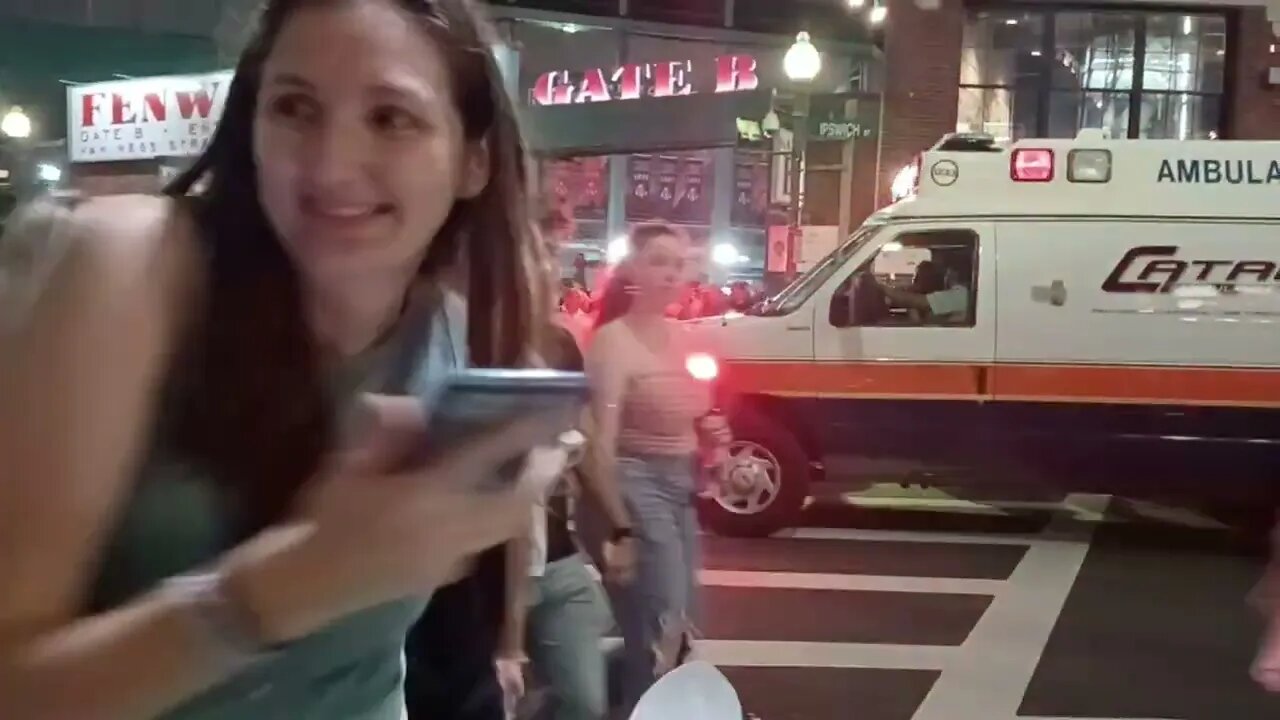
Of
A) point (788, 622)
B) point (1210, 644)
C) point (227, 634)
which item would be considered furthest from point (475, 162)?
point (1210, 644)

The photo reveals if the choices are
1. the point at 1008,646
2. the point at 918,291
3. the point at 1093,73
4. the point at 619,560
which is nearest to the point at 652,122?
the point at 1093,73

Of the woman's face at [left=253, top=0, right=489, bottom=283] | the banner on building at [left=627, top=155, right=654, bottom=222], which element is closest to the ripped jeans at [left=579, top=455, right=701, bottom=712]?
the woman's face at [left=253, top=0, right=489, bottom=283]

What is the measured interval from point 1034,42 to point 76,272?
15542 millimetres

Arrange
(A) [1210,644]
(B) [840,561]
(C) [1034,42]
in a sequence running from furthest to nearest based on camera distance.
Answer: (C) [1034,42] → (B) [840,561] → (A) [1210,644]

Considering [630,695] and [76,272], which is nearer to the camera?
[76,272]

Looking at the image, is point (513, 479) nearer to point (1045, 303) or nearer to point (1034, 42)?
point (1045, 303)

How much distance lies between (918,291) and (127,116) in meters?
7.35

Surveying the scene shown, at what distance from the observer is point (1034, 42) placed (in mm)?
15352

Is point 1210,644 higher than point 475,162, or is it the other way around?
point 475,162

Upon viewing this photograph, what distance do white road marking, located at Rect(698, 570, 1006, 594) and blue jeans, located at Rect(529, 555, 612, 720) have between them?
441 cm

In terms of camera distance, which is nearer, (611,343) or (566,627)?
(566,627)

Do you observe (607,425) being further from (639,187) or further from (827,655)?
(639,187)

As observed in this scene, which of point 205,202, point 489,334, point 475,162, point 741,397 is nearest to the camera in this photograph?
point 205,202

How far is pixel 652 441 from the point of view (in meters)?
5.06
